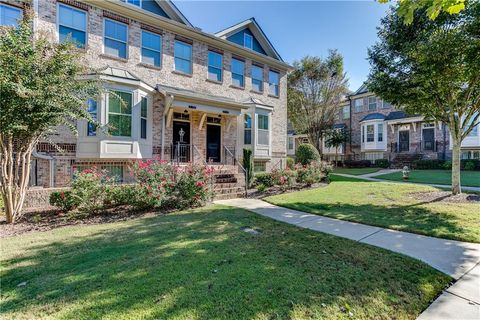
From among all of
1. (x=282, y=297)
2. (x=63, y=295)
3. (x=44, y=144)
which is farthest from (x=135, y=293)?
(x=44, y=144)

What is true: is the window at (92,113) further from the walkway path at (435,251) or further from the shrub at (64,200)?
the walkway path at (435,251)

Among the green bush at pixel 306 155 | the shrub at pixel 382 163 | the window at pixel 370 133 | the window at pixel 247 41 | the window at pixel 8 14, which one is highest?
the window at pixel 247 41

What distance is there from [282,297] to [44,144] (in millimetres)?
10278

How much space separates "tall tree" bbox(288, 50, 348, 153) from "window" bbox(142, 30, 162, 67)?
582 inches

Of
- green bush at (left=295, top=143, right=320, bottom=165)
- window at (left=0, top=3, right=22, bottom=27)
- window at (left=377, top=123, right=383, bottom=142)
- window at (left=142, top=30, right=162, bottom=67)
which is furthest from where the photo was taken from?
window at (left=377, top=123, right=383, bottom=142)

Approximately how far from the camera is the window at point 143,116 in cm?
1073

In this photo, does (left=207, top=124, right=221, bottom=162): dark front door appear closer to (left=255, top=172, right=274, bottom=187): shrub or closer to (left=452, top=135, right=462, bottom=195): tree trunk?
(left=255, top=172, right=274, bottom=187): shrub

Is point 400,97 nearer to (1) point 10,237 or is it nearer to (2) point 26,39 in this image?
(2) point 26,39

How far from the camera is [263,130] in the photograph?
15.2 meters

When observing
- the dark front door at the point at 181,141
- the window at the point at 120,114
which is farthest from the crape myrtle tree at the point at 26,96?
the dark front door at the point at 181,141

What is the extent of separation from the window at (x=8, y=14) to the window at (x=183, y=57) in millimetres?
6118

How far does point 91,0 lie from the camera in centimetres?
1004

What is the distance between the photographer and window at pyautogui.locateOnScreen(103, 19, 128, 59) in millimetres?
10617

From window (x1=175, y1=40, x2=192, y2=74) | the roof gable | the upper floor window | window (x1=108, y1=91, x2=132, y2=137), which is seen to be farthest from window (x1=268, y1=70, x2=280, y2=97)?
the upper floor window
